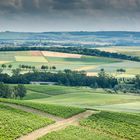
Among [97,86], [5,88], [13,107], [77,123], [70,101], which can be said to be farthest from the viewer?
[97,86]

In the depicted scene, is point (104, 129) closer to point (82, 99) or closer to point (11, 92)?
point (82, 99)

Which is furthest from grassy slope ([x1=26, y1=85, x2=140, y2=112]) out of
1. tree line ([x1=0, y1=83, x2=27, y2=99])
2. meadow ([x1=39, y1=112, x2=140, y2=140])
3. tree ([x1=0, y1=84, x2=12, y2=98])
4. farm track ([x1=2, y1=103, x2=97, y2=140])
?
farm track ([x1=2, y1=103, x2=97, y2=140])

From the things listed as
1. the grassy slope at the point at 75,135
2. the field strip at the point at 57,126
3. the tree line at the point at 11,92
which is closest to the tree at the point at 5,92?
the tree line at the point at 11,92

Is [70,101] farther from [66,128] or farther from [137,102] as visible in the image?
[66,128]

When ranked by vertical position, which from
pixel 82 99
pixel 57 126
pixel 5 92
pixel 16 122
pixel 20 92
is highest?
pixel 16 122

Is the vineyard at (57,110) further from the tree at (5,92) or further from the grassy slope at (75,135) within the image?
the tree at (5,92)

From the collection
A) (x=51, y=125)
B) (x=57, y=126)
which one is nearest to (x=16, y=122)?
(x=51, y=125)

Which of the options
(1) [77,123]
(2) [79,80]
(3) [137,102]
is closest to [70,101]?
(3) [137,102]
